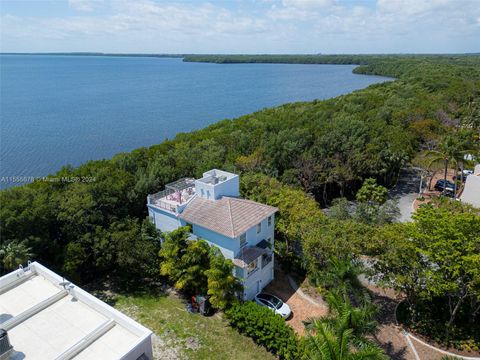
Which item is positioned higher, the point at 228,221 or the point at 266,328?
the point at 228,221

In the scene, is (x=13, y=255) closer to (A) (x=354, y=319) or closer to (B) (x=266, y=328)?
(B) (x=266, y=328)

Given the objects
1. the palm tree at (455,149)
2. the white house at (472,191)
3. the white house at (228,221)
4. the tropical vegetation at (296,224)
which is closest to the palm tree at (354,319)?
the tropical vegetation at (296,224)

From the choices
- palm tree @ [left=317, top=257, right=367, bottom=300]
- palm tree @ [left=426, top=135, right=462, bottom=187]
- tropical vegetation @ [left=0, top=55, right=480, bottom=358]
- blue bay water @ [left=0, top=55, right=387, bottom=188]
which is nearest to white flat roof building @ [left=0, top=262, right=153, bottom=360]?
tropical vegetation @ [left=0, top=55, right=480, bottom=358]

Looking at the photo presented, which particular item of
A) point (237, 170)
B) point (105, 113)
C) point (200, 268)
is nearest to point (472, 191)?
point (237, 170)

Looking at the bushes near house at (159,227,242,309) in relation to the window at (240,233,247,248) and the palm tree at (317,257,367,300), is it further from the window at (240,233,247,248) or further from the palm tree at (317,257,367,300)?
the palm tree at (317,257,367,300)

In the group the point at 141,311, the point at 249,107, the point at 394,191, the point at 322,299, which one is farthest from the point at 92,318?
the point at 249,107

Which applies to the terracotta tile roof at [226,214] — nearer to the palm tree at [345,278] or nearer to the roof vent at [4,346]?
the palm tree at [345,278]
